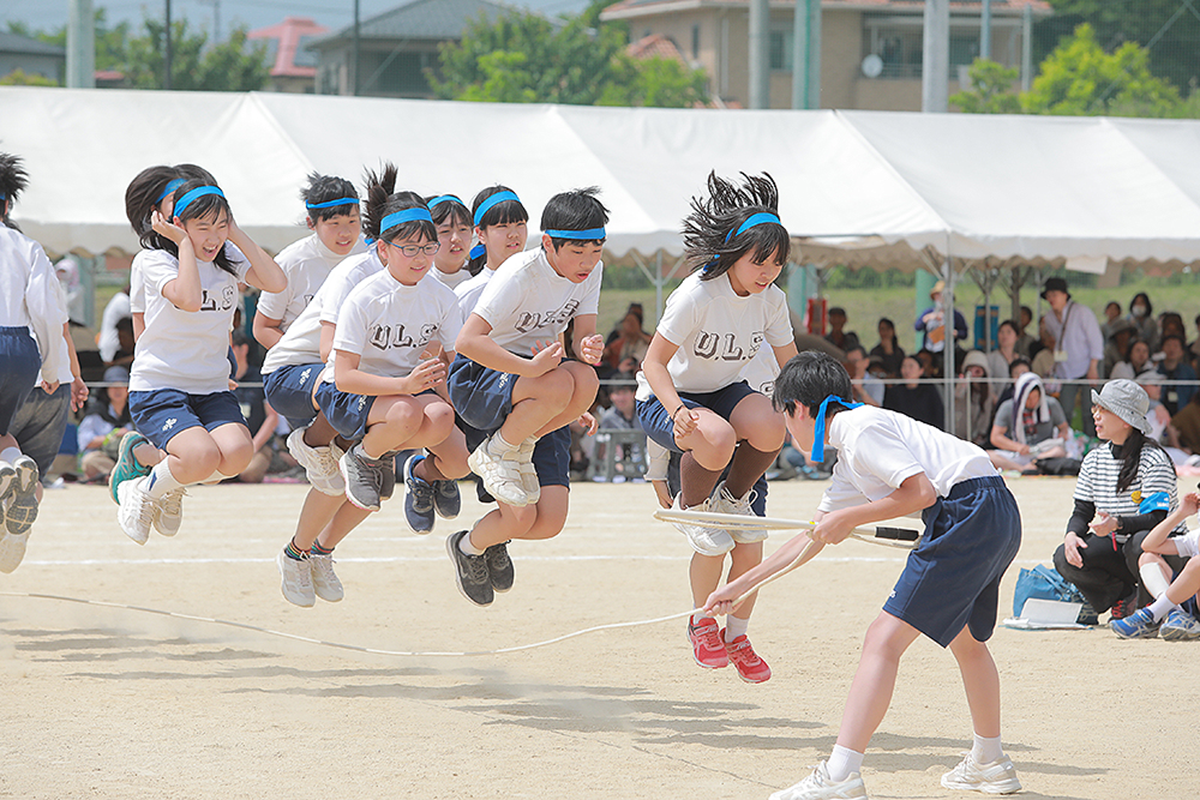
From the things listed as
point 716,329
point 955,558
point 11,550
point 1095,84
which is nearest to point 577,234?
point 716,329

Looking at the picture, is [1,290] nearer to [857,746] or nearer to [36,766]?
[36,766]

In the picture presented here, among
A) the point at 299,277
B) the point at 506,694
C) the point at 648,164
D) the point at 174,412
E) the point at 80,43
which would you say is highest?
the point at 80,43

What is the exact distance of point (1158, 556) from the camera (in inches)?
289

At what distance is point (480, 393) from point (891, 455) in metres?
2.14

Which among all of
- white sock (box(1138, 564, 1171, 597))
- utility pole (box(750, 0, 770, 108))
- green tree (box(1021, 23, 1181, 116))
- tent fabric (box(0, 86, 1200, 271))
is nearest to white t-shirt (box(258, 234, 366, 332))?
white sock (box(1138, 564, 1171, 597))

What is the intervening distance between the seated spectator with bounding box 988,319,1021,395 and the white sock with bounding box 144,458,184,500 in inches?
413

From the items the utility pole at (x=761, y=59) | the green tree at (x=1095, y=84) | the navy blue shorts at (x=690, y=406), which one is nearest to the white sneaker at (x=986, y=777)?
the navy blue shorts at (x=690, y=406)

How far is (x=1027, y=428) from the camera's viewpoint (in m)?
14.4

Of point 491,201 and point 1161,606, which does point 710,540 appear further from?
point 1161,606

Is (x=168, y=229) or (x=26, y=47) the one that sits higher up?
(x=26, y=47)

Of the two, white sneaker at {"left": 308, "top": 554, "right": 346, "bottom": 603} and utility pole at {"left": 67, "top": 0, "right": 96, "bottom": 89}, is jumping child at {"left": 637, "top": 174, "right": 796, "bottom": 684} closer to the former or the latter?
white sneaker at {"left": 308, "top": 554, "right": 346, "bottom": 603}

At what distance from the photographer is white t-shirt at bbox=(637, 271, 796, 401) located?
5.68 meters

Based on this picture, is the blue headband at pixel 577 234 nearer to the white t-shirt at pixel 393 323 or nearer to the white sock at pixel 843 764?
the white t-shirt at pixel 393 323

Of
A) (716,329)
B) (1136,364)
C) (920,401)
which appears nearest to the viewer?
(716,329)
